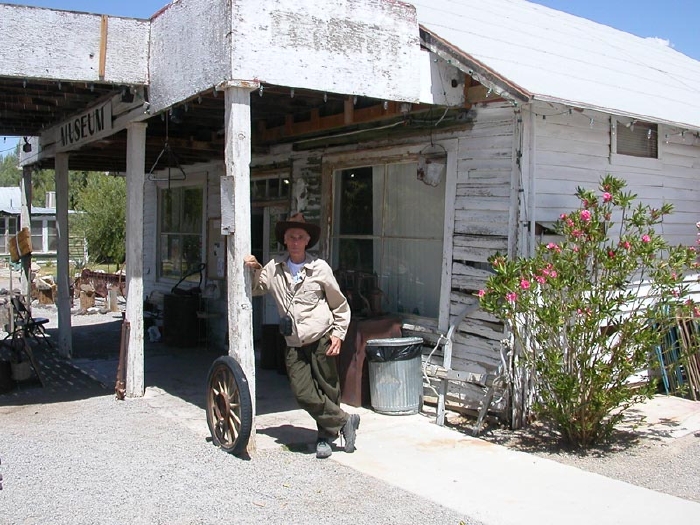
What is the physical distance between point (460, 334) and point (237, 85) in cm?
316

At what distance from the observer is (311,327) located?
18.5 feet

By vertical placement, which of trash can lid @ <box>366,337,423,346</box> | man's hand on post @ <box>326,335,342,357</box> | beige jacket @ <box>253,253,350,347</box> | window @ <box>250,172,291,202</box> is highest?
window @ <box>250,172,291,202</box>

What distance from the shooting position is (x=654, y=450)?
5.93m

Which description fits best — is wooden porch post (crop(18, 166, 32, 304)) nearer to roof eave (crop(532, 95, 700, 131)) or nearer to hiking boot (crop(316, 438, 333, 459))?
hiking boot (crop(316, 438, 333, 459))

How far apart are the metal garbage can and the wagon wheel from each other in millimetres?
1711

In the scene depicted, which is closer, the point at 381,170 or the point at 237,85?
the point at 237,85

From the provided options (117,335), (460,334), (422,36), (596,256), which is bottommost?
(117,335)

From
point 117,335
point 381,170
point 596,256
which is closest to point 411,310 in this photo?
point 381,170

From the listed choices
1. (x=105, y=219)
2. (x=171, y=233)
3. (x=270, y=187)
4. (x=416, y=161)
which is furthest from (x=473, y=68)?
(x=105, y=219)

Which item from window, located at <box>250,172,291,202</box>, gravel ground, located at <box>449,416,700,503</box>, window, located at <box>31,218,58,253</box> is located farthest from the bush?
window, located at <box>31,218,58,253</box>

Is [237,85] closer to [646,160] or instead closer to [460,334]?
[460,334]

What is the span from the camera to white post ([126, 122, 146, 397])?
7.70 m

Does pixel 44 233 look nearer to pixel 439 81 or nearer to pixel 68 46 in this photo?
pixel 68 46

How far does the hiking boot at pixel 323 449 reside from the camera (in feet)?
18.6
